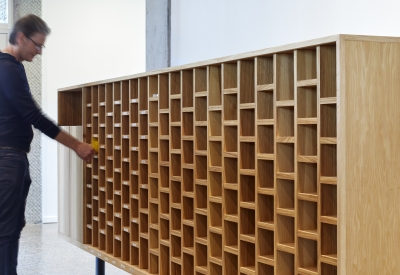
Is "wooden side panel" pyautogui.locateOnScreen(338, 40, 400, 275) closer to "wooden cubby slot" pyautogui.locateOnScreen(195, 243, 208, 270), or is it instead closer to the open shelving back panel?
the open shelving back panel

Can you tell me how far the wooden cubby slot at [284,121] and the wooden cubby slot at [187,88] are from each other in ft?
2.78

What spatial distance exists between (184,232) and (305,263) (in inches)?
39.7

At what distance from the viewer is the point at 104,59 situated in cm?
930

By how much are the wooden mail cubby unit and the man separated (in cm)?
57


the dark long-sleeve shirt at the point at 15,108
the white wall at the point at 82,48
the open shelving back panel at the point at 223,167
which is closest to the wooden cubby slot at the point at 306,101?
the open shelving back panel at the point at 223,167

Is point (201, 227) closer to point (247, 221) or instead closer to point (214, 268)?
point (214, 268)

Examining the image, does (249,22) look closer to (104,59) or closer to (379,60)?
(379,60)

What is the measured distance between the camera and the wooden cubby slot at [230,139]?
3.01 meters

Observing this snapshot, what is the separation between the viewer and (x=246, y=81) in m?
2.87

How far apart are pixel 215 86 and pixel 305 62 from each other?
0.70 metres

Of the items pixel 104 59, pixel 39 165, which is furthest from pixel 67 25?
pixel 39 165

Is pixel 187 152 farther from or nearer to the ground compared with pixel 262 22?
nearer to the ground

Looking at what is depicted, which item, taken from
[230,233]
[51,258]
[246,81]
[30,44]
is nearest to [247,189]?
[230,233]

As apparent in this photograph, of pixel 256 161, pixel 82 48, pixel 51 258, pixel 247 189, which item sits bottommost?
pixel 51 258
